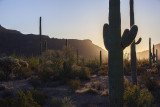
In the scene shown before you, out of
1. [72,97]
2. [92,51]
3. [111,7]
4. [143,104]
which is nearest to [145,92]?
[143,104]

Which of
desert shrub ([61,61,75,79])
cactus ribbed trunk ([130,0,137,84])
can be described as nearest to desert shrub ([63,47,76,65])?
desert shrub ([61,61,75,79])

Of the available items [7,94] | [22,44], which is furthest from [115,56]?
[22,44]

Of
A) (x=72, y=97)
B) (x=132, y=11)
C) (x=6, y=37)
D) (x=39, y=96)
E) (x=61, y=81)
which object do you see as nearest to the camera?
(x=39, y=96)

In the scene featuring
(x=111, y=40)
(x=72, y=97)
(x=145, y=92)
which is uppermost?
(x=111, y=40)

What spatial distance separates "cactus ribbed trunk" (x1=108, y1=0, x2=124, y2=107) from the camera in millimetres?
7000

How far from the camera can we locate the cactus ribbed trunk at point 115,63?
700 centimetres

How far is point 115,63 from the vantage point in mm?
7051

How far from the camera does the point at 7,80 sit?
617 inches

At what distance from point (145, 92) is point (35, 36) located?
6872 centimetres

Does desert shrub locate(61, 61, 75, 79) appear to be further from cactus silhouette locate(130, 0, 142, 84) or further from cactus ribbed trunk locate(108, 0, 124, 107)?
cactus ribbed trunk locate(108, 0, 124, 107)

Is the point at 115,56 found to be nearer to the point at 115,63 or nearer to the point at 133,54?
the point at 115,63

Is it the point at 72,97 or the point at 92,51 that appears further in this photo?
the point at 92,51

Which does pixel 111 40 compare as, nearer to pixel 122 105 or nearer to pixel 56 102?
pixel 122 105

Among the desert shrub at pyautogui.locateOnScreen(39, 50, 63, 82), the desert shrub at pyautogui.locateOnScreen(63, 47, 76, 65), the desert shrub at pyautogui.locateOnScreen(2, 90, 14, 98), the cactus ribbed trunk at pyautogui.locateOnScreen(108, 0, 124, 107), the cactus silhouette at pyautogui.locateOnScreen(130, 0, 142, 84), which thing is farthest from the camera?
the desert shrub at pyautogui.locateOnScreen(63, 47, 76, 65)
